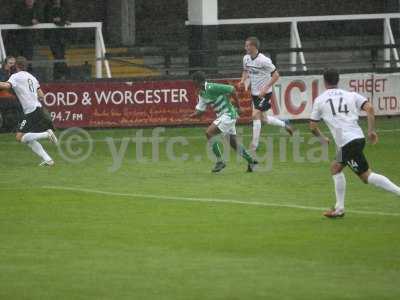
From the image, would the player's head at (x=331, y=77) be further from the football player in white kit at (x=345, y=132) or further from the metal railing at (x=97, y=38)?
the metal railing at (x=97, y=38)

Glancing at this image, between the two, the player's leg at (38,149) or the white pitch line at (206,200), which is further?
the player's leg at (38,149)

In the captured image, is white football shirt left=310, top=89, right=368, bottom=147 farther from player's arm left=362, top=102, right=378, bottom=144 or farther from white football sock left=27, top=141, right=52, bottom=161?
white football sock left=27, top=141, right=52, bottom=161

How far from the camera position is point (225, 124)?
2170cm

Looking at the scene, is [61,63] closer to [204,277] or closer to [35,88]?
[35,88]

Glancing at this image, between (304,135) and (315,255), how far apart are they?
14771mm

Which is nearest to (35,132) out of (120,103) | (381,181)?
(120,103)

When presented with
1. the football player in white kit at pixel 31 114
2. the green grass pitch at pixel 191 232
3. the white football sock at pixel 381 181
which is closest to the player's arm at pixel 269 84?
the green grass pitch at pixel 191 232

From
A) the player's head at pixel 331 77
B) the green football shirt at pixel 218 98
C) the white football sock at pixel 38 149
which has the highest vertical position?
the player's head at pixel 331 77

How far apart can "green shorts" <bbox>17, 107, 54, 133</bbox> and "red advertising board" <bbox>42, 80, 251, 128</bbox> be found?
4857 mm

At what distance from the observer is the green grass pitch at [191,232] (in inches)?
A: 477

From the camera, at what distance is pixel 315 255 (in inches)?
538

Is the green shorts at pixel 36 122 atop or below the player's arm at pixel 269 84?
below

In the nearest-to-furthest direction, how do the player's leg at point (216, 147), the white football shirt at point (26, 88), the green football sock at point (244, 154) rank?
the green football sock at point (244, 154)
the player's leg at point (216, 147)
the white football shirt at point (26, 88)

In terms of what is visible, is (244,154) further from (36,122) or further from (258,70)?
(36,122)
